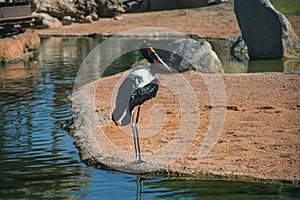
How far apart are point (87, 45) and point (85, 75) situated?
23.7 feet

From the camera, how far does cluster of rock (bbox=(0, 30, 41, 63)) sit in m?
16.3

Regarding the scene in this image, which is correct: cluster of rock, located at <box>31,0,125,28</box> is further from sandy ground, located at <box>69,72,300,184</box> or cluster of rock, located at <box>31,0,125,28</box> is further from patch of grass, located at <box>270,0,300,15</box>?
sandy ground, located at <box>69,72,300,184</box>

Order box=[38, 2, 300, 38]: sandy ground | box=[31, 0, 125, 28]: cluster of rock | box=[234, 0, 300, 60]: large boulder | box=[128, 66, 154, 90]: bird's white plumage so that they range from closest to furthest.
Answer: box=[128, 66, 154, 90]: bird's white plumage, box=[234, 0, 300, 60]: large boulder, box=[38, 2, 300, 38]: sandy ground, box=[31, 0, 125, 28]: cluster of rock

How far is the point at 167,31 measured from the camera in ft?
74.3

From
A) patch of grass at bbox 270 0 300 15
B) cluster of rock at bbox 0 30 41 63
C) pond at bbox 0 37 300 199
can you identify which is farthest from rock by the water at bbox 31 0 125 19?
pond at bbox 0 37 300 199

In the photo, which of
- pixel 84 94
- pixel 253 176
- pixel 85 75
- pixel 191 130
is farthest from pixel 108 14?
pixel 253 176

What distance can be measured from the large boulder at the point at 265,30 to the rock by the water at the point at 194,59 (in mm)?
2404

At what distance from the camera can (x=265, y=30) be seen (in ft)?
48.4

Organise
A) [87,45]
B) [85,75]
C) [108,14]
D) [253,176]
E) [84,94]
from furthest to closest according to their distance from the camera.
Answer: [108,14] → [87,45] → [85,75] → [84,94] → [253,176]

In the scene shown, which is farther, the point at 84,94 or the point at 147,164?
the point at 84,94

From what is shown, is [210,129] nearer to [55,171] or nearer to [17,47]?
[55,171]

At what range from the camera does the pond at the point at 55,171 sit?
19.3ft

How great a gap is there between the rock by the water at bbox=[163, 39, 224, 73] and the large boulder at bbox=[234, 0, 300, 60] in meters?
2.40

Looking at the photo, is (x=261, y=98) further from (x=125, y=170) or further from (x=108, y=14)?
(x=108, y=14)
